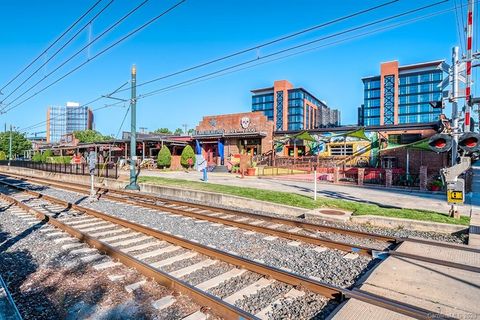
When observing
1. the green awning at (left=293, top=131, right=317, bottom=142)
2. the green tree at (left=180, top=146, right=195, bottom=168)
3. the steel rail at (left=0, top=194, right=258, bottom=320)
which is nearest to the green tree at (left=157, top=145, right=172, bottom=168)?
the green tree at (left=180, top=146, right=195, bottom=168)

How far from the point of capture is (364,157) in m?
26.7

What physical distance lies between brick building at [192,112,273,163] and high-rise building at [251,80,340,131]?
5257 cm

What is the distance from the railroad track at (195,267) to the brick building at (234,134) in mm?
25111

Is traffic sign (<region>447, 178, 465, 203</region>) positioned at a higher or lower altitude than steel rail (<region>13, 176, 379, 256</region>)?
higher

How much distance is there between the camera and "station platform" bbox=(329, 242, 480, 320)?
349 cm

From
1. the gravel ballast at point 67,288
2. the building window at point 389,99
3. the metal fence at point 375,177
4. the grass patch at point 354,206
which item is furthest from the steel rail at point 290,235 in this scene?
the building window at point 389,99

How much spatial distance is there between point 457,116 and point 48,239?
11.8 meters

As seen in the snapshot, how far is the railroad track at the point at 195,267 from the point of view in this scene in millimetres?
3715

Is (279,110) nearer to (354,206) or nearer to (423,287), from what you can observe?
(354,206)

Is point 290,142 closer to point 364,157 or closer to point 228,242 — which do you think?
point 364,157

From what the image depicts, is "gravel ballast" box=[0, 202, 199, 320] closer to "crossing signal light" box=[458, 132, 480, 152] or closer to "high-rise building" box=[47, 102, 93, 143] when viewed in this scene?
"crossing signal light" box=[458, 132, 480, 152]

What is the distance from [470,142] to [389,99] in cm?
7690

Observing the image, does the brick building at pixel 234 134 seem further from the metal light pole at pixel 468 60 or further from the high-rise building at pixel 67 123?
the high-rise building at pixel 67 123

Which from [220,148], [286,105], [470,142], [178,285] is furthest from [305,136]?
[286,105]
